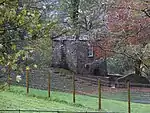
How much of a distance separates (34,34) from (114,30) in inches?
761

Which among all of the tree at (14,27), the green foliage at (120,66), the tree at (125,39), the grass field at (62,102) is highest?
the tree at (125,39)

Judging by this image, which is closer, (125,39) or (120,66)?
(125,39)

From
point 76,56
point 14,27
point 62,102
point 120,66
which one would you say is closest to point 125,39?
point 62,102

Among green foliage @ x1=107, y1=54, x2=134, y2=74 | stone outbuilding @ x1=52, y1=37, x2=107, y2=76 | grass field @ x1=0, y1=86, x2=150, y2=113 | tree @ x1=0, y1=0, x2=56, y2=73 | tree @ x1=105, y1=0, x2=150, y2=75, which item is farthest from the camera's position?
green foliage @ x1=107, y1=54, x2=134, y2=74

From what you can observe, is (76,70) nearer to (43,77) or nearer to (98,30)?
(98,30)

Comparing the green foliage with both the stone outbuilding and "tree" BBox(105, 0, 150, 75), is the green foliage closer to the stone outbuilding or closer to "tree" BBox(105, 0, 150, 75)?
the stone outbuilding

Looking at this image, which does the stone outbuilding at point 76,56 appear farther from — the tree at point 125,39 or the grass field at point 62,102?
the grass field at point 62,102

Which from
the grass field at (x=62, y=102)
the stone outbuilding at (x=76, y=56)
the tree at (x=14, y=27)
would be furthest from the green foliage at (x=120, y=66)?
the tree at (x=14, y=27)

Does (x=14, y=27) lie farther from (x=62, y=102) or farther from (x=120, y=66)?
(x=120, y=66)

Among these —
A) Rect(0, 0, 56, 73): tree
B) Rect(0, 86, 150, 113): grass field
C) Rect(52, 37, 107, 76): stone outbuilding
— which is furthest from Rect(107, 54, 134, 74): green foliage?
Rect(0, 0, 56, 73): tree

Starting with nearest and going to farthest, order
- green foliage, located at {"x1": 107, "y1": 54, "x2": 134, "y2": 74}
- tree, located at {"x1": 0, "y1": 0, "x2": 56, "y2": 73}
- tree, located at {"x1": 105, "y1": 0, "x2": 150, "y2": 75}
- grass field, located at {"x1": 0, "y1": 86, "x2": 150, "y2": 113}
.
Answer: tree, located at {"x1": 0, "y1": 0, "x2": 56, "y2": 73} < grass field, located at {"x1": 0, "y1": 86, "x2": 150, "y2": 113} < tree, located at {"x1": 105, "y1": 0, "x2": 150, "y2": 75} < green foliage, located at {"x1": 107, "y1": 54, "x2": 134, "y2": 74}

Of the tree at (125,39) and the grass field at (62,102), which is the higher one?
the tree at (125,39)

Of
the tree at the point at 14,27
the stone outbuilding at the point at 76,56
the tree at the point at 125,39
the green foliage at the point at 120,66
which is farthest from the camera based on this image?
the green foliage at the point at 120,66

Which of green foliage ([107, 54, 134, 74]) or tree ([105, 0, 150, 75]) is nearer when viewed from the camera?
tree ([105, 0, 150, 75])
